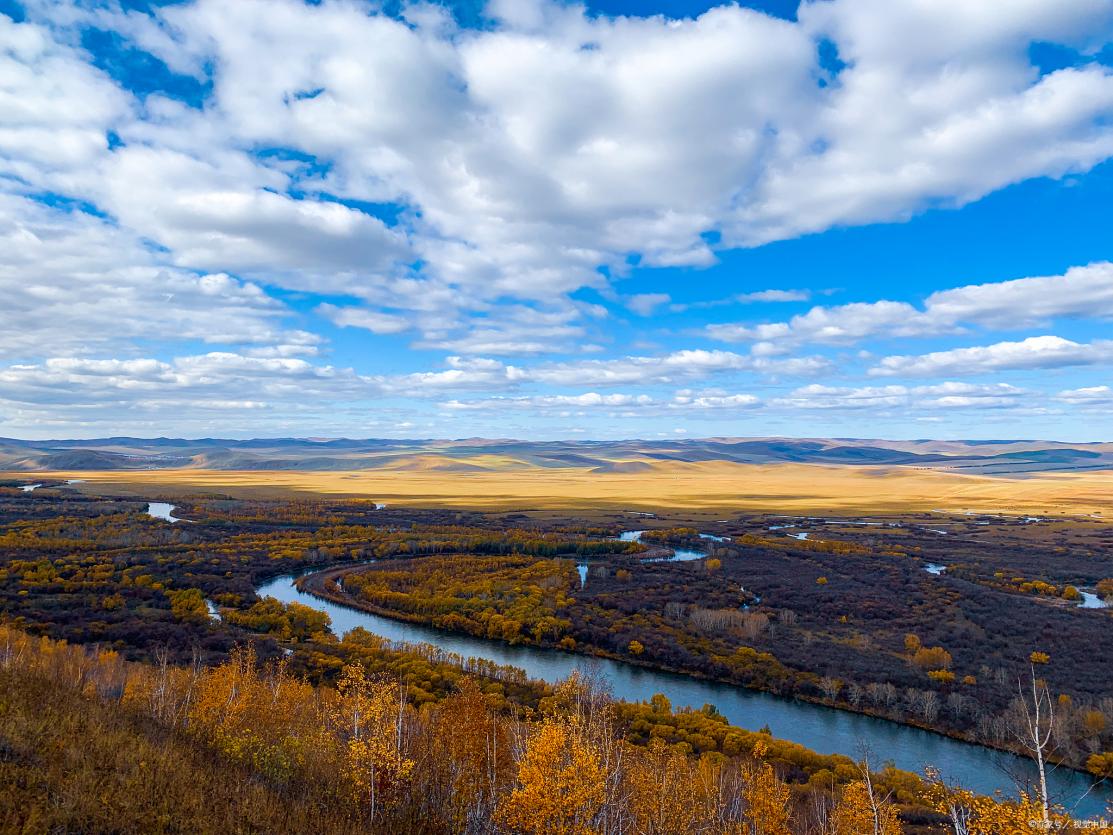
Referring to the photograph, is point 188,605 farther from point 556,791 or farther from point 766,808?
point 556,791

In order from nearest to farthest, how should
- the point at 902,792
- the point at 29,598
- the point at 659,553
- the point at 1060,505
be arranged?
1. the point at 902,792
2. the point at 29,598
3. the point at 659,553
4. the point at 1060,505

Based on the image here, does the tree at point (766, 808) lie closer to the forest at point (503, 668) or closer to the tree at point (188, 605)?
the forest at point (503, 668)

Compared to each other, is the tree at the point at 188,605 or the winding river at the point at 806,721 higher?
the tree at the point at 188,605

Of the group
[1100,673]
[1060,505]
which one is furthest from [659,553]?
[1060,505]

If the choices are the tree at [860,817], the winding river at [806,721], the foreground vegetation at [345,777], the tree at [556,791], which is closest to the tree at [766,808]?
the foreground vegetation at [345,777]

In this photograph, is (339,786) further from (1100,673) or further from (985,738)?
(1100,673)
